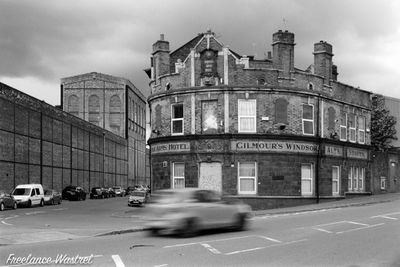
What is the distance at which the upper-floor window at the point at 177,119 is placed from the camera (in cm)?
3556

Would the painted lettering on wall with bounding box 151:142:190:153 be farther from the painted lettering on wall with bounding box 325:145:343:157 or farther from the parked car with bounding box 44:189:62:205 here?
the parked car with bounding box 44:189:62:205

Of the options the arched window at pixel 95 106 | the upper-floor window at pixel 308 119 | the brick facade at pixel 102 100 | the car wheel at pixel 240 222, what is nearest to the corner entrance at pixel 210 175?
the upper-floor window at pixel 308 119

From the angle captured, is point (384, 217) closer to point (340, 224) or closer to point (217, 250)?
point (340, 224)

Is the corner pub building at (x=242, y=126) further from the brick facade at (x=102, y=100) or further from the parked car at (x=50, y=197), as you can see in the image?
the brick facade at (x=102, y=100)

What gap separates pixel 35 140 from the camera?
57.1m

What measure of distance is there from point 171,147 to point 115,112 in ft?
223

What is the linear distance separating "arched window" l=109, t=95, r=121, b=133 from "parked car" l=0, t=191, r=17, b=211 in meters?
58.4

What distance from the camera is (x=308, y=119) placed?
3634cm

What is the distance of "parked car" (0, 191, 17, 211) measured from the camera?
134 ft

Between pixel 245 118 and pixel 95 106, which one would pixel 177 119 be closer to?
pixel 245 118

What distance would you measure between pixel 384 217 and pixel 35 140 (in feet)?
132

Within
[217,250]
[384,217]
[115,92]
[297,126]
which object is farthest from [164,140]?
[115,92]

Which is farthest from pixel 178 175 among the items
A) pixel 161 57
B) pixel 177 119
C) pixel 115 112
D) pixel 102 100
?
pixel 115 112

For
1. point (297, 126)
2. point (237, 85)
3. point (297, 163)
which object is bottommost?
point (297, 163)
